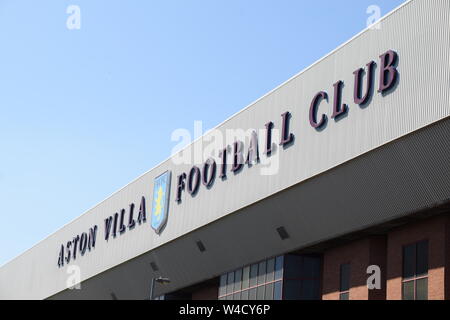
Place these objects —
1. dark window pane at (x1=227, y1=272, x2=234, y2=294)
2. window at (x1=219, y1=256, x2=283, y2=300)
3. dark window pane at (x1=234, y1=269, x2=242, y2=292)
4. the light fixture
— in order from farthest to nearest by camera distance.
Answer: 1. dark window pane at (x1=227, y1=272, x2=234, y2=294)
2. dark window pane at (x1=234, y1=269, x2=242, y2=292)
3. window at (x1=219, y1=256, x2=283, y2=300)
4. the light fixture

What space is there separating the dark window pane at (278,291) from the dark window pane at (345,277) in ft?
13.0

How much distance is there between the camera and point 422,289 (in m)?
37.7

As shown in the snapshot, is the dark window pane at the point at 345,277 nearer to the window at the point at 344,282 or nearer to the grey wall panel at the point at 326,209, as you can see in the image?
the window at the point at 344,282

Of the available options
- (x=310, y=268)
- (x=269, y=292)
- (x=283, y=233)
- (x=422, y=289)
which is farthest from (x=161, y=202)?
(x=422, y=289)

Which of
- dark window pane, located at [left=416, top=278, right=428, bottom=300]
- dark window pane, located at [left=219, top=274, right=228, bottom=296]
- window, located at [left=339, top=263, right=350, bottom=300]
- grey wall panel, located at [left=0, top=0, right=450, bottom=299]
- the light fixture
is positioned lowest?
dark window pane, located at [left=416, top=278, right=428, bottom=300]

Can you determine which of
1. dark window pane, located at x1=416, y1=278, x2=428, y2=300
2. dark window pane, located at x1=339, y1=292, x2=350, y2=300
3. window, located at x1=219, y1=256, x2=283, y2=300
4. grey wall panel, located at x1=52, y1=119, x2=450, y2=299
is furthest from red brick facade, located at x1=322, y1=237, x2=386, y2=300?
window, located at x1=219, y1=256, x2=283, y2=300

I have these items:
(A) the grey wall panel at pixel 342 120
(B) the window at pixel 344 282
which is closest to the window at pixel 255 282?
(A) the grey wall panel at pixel 342 120

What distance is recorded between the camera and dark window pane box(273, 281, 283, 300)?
46188 mm

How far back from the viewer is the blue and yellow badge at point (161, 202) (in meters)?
55.7

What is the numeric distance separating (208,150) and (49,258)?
1245 inches

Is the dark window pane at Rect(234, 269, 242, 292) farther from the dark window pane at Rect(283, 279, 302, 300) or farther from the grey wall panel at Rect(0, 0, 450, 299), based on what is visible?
the dark window pane at Rect(283, 279, 302, 300)

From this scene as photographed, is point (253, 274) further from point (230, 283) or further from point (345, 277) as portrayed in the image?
point (345, 277)

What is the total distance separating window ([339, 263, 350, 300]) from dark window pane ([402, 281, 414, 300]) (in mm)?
4154

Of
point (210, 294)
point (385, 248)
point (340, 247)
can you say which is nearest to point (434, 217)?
point (385, 248)
